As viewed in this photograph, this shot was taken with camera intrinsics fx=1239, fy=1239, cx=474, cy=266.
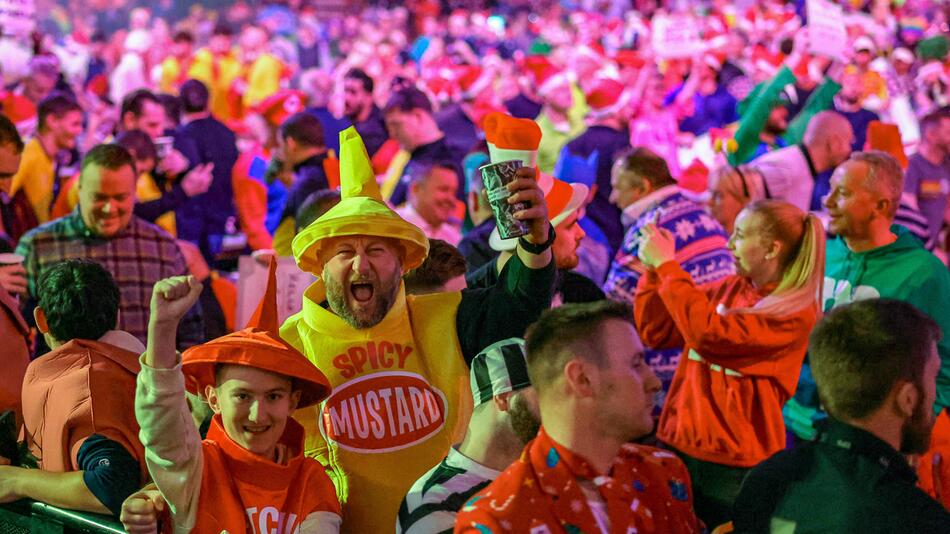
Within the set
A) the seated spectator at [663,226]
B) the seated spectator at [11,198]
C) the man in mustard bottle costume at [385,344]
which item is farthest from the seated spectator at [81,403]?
the seated spectator at [663,226]

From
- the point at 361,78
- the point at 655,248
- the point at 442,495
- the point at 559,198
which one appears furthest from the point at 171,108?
the point at 442,495

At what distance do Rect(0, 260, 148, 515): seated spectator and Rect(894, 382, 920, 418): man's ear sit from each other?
2183 millimetres

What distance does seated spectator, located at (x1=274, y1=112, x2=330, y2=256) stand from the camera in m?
7.63

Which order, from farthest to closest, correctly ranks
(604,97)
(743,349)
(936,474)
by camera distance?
(604,97)
(743,349)
(936,474)

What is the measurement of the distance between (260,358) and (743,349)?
84.2 inches

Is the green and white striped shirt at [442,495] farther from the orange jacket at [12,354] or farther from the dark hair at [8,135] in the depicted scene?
the dark hair at [8,135]

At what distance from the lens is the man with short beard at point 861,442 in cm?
275

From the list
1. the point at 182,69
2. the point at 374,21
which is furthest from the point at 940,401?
the point at 374,21

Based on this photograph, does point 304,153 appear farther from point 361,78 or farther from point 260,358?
point 260,358

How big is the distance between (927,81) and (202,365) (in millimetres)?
12090

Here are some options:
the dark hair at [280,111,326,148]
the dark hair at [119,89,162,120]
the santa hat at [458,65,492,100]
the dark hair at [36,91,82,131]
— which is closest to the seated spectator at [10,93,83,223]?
the dark hair at [36,91,82,131]

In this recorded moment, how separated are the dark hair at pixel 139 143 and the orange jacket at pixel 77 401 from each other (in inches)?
159

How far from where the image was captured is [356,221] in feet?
12.7

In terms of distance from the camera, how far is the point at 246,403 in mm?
3521
